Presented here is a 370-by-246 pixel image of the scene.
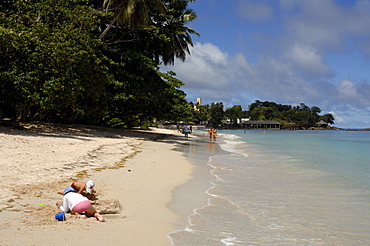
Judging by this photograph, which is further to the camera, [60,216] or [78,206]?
[78,206]

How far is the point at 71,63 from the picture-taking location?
14.7m

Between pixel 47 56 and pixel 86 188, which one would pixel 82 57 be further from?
pixel 86 188

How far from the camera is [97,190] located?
5.89 meters

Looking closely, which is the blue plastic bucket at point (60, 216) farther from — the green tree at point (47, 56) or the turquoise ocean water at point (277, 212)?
the green tree at point (47, 56)

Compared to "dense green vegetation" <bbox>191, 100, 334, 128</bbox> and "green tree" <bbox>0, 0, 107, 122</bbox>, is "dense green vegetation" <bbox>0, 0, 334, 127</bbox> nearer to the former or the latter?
"green tree" <bbox>0, 0, 107, 122</bbox>

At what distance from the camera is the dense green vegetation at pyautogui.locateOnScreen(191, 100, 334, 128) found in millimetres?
112812

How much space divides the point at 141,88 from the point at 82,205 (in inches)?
632

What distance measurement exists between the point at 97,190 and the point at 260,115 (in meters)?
137

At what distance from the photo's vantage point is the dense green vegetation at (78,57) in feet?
45.3

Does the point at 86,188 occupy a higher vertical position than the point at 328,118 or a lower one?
lower

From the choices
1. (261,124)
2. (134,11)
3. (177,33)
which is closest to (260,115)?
(261,124)

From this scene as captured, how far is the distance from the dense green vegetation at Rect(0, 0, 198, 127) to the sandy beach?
Answer: 14.3ft

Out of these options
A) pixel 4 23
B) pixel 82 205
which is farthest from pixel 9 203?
pixel 4 23

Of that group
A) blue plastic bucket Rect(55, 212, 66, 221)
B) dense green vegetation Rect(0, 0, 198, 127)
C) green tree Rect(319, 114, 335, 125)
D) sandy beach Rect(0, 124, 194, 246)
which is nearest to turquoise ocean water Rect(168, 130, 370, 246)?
sandy beach Rect(0, 124, 194, 246)
